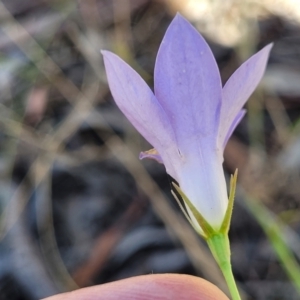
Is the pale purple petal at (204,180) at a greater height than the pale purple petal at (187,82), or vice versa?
the pale purple petal at (187,82)

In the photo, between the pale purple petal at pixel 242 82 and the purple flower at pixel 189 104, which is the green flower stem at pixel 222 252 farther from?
the pale purple petal at pixel 242 82

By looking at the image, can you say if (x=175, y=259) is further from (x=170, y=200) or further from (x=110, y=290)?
(x=110, y=290)

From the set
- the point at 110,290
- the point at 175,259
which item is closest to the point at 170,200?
the point at 175,259

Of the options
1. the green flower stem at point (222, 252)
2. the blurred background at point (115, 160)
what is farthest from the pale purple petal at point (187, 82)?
the blurred background at point (115, 160)

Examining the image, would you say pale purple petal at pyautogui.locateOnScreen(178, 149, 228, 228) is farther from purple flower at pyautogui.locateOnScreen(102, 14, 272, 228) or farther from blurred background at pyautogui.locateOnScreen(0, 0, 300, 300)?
blurred background at pyautogui.locateOnScreen(0, 0, 300, 300)

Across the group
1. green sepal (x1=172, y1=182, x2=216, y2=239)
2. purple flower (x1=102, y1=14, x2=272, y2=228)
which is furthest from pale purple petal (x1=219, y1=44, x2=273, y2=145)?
green sepal (x1=172, y1=182, x2=216, y2=239)

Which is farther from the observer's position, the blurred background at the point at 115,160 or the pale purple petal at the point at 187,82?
the blurred background at the point at 115,160

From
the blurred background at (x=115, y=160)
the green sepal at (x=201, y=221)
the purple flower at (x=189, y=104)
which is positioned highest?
the purple flower at (x=189, y=104)
